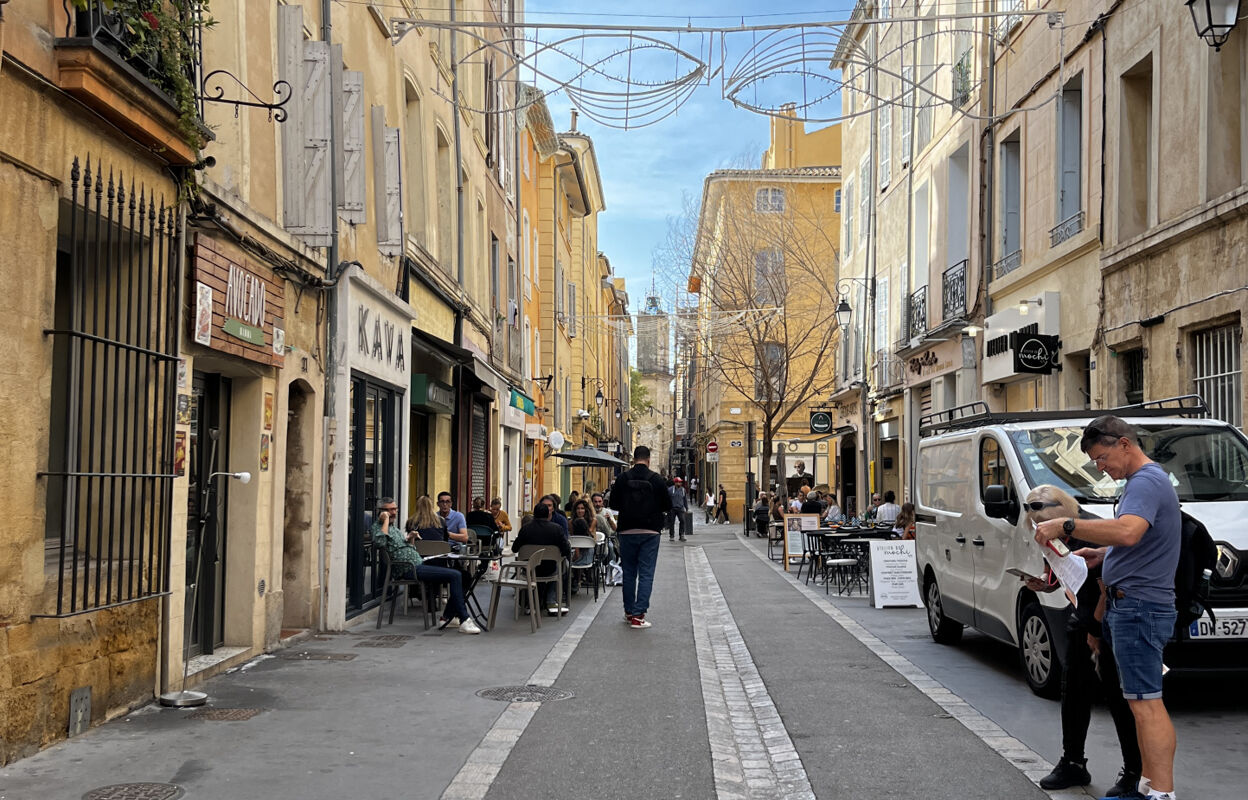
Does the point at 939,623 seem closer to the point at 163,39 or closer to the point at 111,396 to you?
the point at 111,396

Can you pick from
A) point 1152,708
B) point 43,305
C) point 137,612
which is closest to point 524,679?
point 137,612

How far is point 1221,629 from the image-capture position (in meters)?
7.46

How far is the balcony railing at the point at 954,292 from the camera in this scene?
2238 centimetres

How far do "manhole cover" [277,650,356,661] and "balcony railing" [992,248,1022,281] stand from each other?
13246mm

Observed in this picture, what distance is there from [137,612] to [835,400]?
3137cm

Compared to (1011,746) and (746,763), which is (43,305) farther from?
(1011,746)

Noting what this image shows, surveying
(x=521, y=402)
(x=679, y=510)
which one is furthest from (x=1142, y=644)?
(x=679, y=510)

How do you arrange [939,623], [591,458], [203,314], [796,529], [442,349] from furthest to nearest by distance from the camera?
[591,458] < [796,529] < [442,349] < [939,623] < [203,314]

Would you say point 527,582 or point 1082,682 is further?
point 527,582

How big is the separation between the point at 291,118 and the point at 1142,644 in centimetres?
873

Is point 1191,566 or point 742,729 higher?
point 1191,566

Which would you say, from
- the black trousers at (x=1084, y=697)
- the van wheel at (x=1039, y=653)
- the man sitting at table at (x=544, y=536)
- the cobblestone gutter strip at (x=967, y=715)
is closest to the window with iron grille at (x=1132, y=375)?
the cobblestone gutter strip at (x=967, y=715)

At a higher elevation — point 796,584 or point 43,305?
point 43,305

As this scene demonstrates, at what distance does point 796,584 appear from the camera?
19656mm
